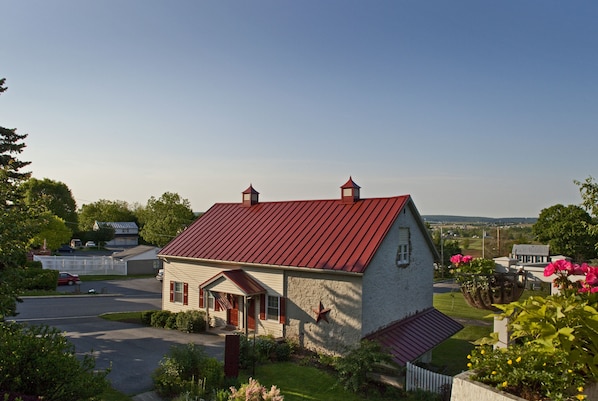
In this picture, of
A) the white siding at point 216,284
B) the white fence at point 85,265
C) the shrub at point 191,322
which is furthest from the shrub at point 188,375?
the white fence at point 85,265

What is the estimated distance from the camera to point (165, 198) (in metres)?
53.2

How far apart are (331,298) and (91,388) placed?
11410mm

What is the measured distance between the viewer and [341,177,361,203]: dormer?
22.0m

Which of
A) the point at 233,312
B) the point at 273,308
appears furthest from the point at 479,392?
the point at 233,312

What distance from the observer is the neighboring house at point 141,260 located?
49500mm

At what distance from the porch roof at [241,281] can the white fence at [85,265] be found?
108 feet

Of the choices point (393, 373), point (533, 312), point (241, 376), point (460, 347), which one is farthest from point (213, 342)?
point (533, 312)

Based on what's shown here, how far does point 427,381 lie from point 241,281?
9720mm

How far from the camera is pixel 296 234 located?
69.5 ft

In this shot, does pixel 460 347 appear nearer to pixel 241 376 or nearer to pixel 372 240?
pixel 372 240

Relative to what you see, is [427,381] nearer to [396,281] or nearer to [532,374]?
[396,281]

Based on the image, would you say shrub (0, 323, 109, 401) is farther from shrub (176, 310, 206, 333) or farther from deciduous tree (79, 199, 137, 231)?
deciduous tree (79, 199, 137, 231)

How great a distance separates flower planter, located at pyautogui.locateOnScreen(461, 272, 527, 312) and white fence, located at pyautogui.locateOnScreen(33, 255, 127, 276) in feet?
163

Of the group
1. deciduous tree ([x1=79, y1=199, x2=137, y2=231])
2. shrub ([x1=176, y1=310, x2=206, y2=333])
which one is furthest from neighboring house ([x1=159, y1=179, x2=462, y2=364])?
deciduous tree ([x1=79, y1=199, x2=137, y2=231])
